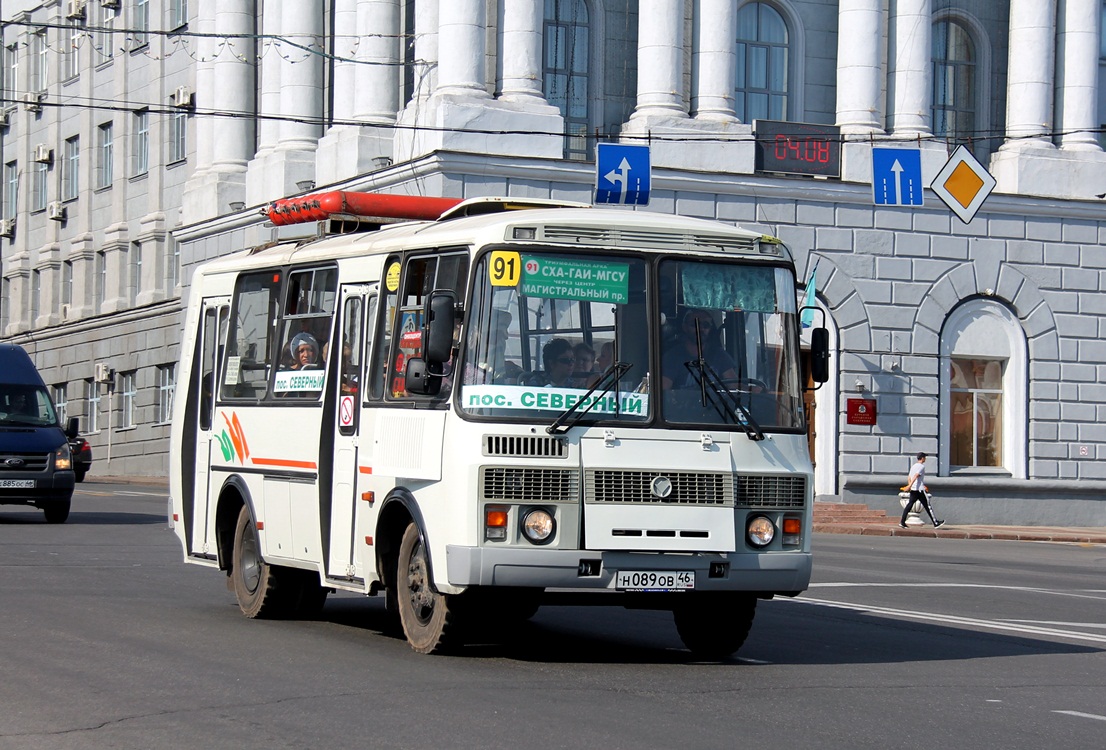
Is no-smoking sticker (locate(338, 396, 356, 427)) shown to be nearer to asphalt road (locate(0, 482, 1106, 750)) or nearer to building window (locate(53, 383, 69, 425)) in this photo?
asphalt road (locate(0, 482, 1106, 750))

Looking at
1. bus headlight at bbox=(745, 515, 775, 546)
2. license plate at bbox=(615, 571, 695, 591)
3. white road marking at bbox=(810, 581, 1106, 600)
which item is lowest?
white road marking at bbox=(810, 581, 1106, 600)

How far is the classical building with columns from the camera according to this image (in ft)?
124

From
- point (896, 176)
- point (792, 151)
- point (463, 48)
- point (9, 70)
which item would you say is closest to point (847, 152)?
point (792, 151)

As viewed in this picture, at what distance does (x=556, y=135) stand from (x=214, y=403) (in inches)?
895

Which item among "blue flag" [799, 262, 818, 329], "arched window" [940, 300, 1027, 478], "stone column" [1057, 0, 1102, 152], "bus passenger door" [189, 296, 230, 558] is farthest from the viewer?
"stone column" [1057, 0, 1102, 152]

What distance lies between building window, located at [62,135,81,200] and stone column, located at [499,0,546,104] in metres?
26.7

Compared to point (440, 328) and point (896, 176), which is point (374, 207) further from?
point (896, 176)

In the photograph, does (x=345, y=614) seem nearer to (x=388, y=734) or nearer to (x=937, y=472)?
(x=388, y=734)

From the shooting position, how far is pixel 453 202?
47.6 ft

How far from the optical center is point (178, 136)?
53.2 meters

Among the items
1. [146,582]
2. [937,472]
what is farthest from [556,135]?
[146,582]

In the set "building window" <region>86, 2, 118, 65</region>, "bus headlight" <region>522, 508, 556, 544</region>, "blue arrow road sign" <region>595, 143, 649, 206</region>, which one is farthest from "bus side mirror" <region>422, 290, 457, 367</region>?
"building window" <region>86, 2, 118, 65</region>

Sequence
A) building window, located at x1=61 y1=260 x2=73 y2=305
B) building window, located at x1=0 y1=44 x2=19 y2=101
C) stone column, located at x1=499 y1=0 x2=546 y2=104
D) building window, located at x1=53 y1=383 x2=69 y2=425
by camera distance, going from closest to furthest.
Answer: stone column, located at x1=499 y1=0 x2=546 y2=104 → building window, located at x1=53 y1=383 x2=69 y2=425 → building window, located at x1=61 y1=260 x2=73 y2=305 → building window, located at x1=0 y1=44 x2=19 y2=101

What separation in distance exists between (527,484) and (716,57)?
97.2 ft
